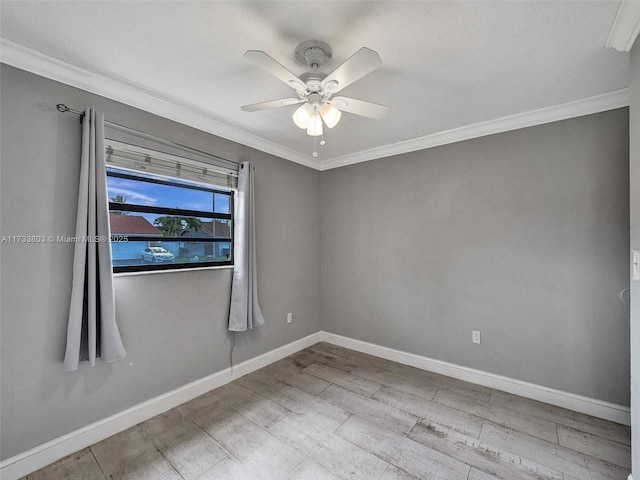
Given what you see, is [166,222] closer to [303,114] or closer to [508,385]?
[303,114]

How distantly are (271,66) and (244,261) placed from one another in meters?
1.76

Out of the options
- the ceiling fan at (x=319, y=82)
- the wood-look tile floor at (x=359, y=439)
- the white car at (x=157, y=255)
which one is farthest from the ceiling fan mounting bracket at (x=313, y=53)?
the wood-look tile floor at (x=359, y=439)

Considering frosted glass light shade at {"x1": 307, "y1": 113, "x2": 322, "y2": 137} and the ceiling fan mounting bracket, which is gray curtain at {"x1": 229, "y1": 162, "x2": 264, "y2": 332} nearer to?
frosted glass light shade at {"x1": 307, "y1": 113, "x2": 322, "y2": 137}

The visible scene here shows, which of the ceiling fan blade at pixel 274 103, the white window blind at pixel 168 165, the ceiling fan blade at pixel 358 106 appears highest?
the ceiling fan blade at pixel 274 103

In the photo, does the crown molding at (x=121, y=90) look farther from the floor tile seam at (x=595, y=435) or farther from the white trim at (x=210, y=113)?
the floor tile seam at (x=595, y=435)

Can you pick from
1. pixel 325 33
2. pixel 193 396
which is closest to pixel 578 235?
pixel 325 33

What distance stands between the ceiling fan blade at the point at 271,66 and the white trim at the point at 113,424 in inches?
97.0

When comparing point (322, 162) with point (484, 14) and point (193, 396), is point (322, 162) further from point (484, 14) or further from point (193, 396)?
point (193, 396)

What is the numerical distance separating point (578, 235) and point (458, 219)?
90 cm

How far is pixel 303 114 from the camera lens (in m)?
1.73

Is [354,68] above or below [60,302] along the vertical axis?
above

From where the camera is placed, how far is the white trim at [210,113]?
5.57 feet

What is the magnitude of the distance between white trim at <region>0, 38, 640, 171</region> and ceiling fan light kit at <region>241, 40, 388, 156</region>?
3.12 feet

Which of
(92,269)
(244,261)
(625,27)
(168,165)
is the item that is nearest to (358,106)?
(625,27)
